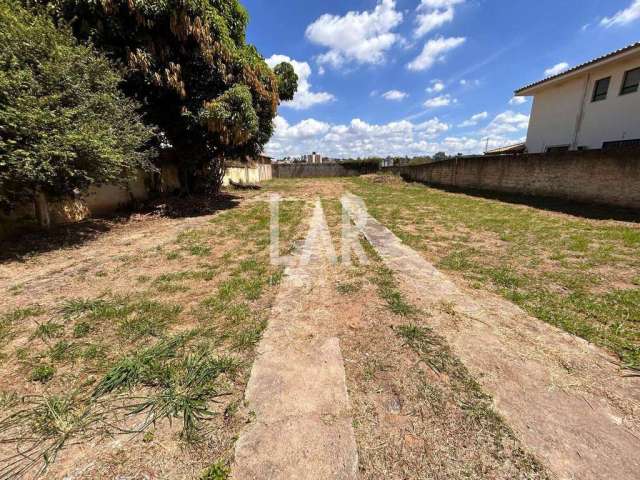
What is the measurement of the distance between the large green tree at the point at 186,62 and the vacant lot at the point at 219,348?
4.24 metres

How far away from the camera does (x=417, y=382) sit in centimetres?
178

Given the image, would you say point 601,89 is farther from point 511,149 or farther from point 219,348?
point 219,348

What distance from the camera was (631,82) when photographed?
9.12m

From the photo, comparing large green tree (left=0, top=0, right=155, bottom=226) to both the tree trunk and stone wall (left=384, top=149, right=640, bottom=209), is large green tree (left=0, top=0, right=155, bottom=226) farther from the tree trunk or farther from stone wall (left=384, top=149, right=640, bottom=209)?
stone wall (left=384, top=149, right=640, bottom=209)

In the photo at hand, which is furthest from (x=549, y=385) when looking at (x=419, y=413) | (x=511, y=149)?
(x=511, y=149)

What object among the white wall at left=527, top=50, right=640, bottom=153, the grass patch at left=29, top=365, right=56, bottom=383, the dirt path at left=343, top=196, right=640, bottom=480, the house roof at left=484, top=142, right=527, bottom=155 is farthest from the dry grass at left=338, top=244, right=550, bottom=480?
the house roof at left=484, top=142, right=527, bottom=155

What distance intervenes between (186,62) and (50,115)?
14.2 ft

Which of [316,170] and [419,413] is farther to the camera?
[316,170]

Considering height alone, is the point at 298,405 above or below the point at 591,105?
below

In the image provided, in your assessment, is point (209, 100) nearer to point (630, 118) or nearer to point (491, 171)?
point (491, 171)

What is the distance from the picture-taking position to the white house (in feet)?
29.8

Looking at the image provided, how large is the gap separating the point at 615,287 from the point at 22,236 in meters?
9.41

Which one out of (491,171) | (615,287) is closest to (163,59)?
(615,287)

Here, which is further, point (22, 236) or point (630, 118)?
point (630, 118)
